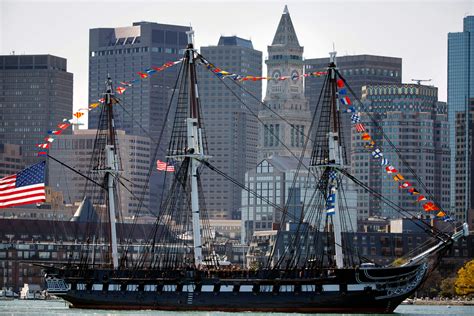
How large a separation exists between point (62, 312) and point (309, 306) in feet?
84.1

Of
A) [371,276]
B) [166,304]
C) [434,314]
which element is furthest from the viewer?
[434,314]

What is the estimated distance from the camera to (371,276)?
484ft

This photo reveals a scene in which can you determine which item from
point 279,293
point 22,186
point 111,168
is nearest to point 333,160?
point 279,293

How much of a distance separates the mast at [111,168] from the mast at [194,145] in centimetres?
1052

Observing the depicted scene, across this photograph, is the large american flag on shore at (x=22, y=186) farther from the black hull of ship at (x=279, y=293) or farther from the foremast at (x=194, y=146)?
the foremast at (x=194, y=146)

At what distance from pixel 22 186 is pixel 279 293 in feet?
85.2

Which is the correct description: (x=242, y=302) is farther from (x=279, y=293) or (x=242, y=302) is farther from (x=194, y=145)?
(x=194, y=145)

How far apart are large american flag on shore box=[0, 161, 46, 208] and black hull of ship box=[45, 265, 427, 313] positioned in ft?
40.8

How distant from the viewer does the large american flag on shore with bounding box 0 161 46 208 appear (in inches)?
6159

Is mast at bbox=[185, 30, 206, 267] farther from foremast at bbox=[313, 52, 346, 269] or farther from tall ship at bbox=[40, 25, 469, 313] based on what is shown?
foremast at bbox=[313, 52, 346, 269]

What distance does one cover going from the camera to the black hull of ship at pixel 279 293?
148000mm

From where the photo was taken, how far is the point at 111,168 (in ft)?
571

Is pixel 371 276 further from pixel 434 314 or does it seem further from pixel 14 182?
pixel 14 182

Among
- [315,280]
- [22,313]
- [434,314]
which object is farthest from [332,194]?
[22,313]
